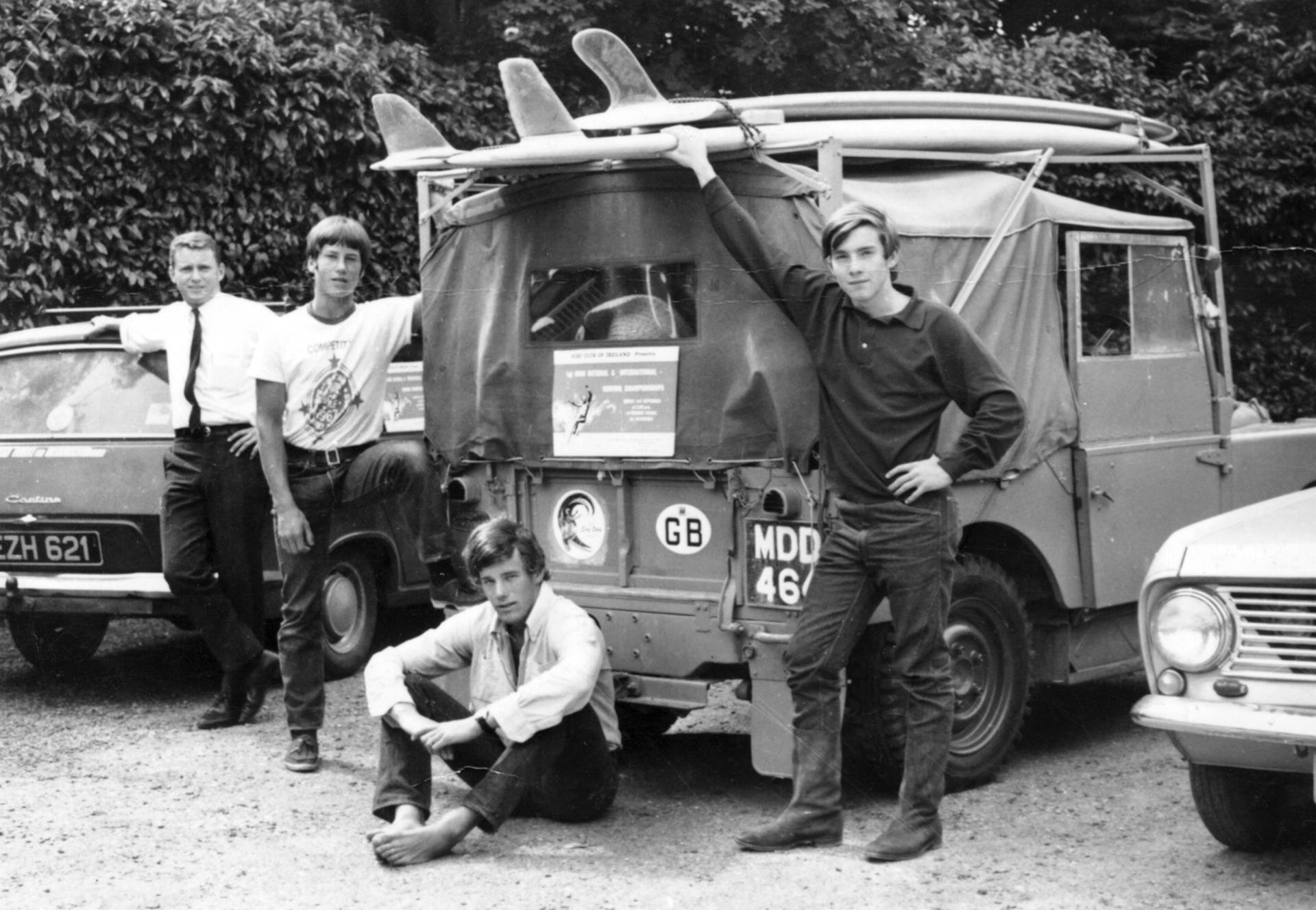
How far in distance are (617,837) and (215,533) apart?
2707mm

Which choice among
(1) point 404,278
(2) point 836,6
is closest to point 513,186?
(1) point 404,278

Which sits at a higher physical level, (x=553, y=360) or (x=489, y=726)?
(x=553, y=360)

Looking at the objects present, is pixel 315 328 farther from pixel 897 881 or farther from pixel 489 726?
pixel 897 881

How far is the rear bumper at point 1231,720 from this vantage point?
461 cm

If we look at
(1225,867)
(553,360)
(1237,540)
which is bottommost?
(1225,867)

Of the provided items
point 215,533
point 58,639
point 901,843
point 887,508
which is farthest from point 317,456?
point 58,639

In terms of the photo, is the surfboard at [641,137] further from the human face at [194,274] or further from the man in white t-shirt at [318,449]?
the human face at [194,274]

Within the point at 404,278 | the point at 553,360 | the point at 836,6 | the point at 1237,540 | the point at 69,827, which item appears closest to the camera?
the point at 1237,540

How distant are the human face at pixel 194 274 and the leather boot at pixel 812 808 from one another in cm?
368

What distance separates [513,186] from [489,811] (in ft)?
8.11

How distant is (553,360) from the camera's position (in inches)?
257

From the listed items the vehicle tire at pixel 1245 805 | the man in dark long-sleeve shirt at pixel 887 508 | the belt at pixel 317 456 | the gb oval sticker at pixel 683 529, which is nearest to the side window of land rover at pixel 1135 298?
the man in dark long-sleeve shirt at pixel 887 508

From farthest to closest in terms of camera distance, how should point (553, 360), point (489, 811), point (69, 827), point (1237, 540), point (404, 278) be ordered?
point (404, 278) < point (553, 360) < point (69, 827) < point (489, 811) < point (1237, 540)

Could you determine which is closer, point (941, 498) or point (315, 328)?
point (941, 498)
